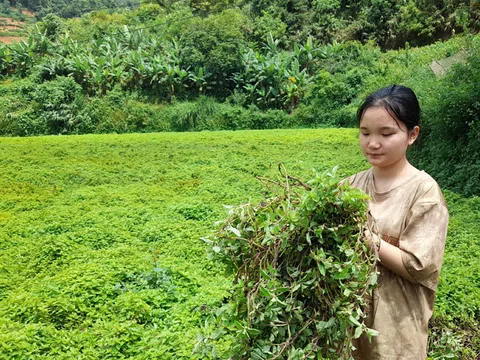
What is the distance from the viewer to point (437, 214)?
5.27 ft

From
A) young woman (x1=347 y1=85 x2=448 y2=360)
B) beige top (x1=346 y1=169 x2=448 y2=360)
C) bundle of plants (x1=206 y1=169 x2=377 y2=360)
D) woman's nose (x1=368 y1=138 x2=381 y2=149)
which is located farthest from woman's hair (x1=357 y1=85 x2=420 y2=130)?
bundle of plants (x1=206 y1=169 x2=377 y2=360)

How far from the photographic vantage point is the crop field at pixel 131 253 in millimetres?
3295

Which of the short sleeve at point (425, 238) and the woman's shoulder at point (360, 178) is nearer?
the short sleeve at point (425, 238)

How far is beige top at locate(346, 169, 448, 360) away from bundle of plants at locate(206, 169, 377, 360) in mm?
89

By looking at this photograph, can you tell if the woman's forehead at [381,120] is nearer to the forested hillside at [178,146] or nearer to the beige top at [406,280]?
the beige top at [406,280]

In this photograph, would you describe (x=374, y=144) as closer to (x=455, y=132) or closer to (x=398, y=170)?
(x=398, y=170)

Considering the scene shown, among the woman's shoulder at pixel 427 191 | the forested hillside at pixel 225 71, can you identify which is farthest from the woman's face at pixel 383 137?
the forested hillside at pixel 225 71

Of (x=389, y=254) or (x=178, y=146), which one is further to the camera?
(x=178, y=146)

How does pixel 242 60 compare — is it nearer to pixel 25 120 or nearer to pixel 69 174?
pixel 25 120

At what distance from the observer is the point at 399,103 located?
5.48 feet

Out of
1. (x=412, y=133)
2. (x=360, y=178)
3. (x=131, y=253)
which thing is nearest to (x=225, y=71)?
(x=131, y=253)

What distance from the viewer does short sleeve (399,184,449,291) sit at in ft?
5.14

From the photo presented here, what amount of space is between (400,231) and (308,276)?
0.38m

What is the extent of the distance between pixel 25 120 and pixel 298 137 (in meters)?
9.70
